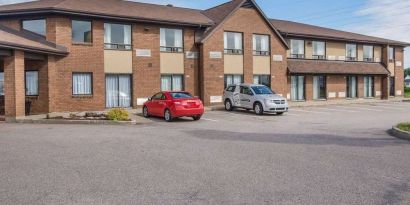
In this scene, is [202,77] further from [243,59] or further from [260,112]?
[260,112]

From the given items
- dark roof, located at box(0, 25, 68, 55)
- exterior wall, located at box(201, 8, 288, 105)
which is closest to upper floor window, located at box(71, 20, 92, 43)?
dark roof, located at box(0, 25, 68, 55)

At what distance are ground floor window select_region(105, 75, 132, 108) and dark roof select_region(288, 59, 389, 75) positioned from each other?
41.0ft

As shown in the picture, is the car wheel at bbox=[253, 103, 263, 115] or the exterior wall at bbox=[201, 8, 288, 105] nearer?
the car wheel at bbox=[253, 103, 263, 115]

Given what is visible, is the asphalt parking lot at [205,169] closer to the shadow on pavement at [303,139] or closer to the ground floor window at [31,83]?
the shadow on pavement at [303,139]

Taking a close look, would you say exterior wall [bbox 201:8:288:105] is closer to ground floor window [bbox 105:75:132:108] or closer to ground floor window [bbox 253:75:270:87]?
ground floor window [bbox 253:75:270:87]

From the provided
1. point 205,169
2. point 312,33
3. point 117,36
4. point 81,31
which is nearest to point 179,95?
point 117,36

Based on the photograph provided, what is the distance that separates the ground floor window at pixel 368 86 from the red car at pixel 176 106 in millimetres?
22813

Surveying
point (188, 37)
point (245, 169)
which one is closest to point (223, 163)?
point (245, 169)

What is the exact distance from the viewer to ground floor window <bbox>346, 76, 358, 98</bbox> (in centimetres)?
3472

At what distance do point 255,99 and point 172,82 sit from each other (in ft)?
21.1

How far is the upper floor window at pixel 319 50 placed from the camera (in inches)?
1286

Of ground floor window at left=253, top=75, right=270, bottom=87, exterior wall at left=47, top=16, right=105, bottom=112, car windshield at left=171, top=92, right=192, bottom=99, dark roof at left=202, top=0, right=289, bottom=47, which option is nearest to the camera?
car windshield at left=171, top=92, right=192, bottom=99

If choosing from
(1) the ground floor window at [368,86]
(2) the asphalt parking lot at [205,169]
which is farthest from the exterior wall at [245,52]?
(2) the asphalt parking lot at [205,169]

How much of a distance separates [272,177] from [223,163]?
4.84 ft
